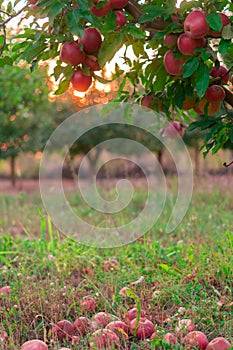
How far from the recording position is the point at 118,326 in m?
1.85

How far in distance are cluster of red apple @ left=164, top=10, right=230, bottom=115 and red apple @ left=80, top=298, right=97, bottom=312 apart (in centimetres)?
98

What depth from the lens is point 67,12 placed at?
4.94 feet

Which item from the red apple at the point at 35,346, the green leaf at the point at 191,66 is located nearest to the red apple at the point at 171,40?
the green leaf at the point at 191,66

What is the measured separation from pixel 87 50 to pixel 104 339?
1019mm

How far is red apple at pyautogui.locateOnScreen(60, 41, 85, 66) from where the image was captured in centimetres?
154

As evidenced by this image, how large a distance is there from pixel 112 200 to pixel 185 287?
3.54 meters

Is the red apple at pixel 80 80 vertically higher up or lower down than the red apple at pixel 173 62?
lower down

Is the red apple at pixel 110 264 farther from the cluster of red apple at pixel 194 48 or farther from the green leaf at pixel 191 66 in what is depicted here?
→ the green leaf at pixel 191 66

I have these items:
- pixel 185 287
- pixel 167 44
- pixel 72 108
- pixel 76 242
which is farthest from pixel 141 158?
pixel 167 44

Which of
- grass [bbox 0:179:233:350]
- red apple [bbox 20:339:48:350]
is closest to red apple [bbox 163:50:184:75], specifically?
grass [bbox 0:179:233:350]

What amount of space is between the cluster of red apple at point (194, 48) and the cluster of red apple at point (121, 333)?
0.83 meters

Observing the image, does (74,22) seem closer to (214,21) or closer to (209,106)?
(214,21)

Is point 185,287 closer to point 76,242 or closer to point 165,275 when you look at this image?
point 165,275

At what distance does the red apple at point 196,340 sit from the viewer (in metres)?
1.67
